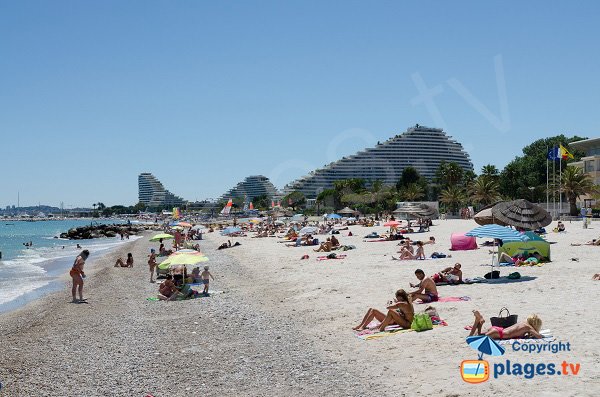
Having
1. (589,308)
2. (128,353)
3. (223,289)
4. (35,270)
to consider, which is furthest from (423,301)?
(35,270)

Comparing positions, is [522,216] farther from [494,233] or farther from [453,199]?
[453,199]

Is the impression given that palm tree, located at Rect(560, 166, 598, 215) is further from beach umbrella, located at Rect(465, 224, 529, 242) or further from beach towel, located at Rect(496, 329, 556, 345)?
beach towel, located at Rect(496, 329, 556, 345)

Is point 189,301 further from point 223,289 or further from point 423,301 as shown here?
point 423,301

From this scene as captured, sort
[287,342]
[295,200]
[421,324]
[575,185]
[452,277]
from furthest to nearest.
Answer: [295,200]
[575,185]
[452,277]
[287,342]
[421,324]

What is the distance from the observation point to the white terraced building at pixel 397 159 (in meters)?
180

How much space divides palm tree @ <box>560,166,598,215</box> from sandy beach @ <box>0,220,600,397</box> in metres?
37.3

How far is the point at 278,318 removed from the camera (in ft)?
40.2

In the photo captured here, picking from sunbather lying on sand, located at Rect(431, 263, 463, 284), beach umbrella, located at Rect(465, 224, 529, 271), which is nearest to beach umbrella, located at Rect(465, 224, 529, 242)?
beach umbrella, located at Rect(465, 224, 529, 271)

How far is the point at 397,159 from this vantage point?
180375mm

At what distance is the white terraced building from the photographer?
589 feet

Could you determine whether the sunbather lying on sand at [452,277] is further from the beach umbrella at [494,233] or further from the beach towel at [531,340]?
the beach towel at [531,340]

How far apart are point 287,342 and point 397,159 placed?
173930mm

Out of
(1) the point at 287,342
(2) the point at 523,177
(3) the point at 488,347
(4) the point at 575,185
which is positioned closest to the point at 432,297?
(1) the point at 287,342

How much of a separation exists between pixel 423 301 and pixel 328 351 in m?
3.37
